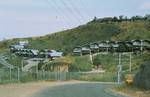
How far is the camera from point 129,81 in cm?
4900

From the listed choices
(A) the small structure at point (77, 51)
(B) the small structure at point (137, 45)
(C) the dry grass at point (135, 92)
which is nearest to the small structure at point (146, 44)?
(B) the small structure at point (137, 45)

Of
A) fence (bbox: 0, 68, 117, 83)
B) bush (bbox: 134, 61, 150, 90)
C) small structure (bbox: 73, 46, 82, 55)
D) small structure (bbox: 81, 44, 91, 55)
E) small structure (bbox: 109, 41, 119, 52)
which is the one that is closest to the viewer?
bush (bbox: 134, 61, 150, 90)

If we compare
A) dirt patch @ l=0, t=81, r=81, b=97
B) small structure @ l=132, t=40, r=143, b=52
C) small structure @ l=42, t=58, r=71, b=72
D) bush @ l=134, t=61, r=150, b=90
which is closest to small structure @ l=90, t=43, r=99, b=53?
small structure @ l=132, t=40, r=143, b=52

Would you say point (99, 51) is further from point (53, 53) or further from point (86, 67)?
point (86, 67)

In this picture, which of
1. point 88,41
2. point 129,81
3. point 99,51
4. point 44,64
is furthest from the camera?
point 88,41

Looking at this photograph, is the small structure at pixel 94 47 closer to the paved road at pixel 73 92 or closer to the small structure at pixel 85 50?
the small structure at pixel 85 50

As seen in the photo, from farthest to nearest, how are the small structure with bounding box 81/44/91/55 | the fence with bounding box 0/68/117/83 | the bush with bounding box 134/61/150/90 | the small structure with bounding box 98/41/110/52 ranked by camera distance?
the small structure with bounding box 81/44/91/55
the small structure with bounding box 98/41/110/52
the fence with bounding box 0/68/117/83
the bush with bounding box 134/61/150/90

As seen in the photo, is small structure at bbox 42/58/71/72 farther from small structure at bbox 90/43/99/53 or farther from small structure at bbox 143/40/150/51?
small structure at bbox 90/43/99/53

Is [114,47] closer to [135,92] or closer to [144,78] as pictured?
[144,78]

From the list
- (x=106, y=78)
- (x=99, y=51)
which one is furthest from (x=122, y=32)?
(x=106, y=78)

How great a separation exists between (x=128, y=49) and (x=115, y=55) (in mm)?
10583

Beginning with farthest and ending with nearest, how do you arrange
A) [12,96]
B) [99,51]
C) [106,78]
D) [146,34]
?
[146,34] < [99,51] < [106,78] < [12,96]

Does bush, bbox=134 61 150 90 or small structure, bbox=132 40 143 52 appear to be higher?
small structure, bbox=132 40 143 52

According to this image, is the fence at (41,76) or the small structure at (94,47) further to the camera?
the small structure at (94,47)
